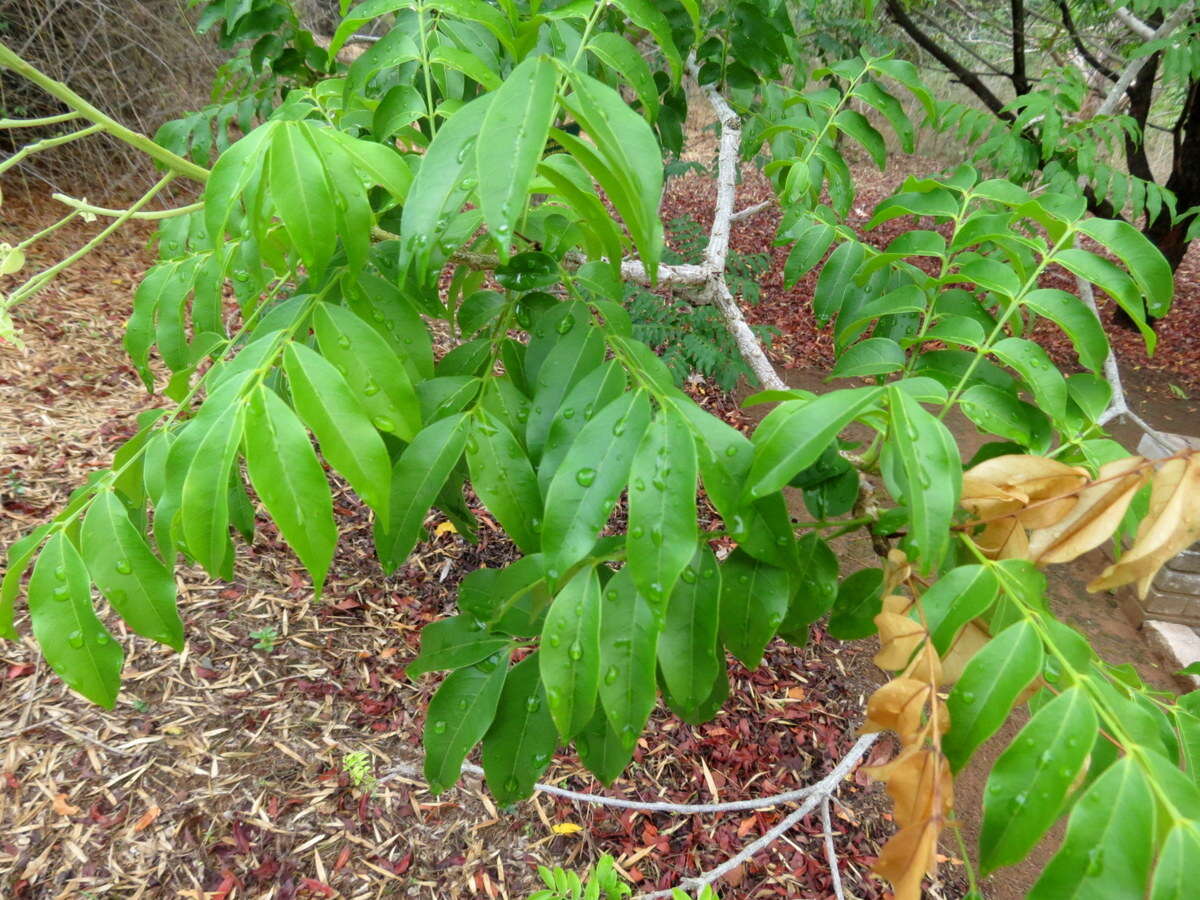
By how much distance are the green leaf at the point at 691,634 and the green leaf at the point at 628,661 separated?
0.23 ft

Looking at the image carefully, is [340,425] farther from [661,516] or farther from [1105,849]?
[1105,849]

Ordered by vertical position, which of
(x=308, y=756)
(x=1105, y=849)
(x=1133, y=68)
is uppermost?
(x=1133, y=68)

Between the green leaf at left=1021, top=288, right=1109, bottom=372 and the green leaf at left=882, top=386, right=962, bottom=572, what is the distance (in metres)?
0.53

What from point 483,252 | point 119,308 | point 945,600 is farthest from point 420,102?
point 119,308

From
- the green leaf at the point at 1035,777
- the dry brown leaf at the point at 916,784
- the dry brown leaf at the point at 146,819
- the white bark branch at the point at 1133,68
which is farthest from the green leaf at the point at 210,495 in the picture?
the white bark branch at the point at 1133,68

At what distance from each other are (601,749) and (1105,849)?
2.05ft

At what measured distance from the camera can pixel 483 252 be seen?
1.23m

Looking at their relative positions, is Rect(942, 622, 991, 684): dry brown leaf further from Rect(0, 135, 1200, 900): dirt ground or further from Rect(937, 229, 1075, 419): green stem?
Rect(0, 135, 1200, 900): dirt ground

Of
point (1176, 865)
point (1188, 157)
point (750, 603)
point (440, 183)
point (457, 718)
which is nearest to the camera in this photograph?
point (1176, 865)

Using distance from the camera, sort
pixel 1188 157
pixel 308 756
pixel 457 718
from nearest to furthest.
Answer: pixel 457 718 → pixel 308 756 → pixel 1188 157

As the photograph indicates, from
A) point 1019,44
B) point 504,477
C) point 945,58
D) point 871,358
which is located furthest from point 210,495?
point 1019,44

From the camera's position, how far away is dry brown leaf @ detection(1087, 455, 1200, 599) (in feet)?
2.31

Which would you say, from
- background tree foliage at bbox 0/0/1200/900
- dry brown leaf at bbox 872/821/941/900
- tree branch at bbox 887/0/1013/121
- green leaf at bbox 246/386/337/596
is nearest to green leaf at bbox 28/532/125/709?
background tree foliage at bbox 0/0/1200/900

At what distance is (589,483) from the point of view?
0.80 meters
